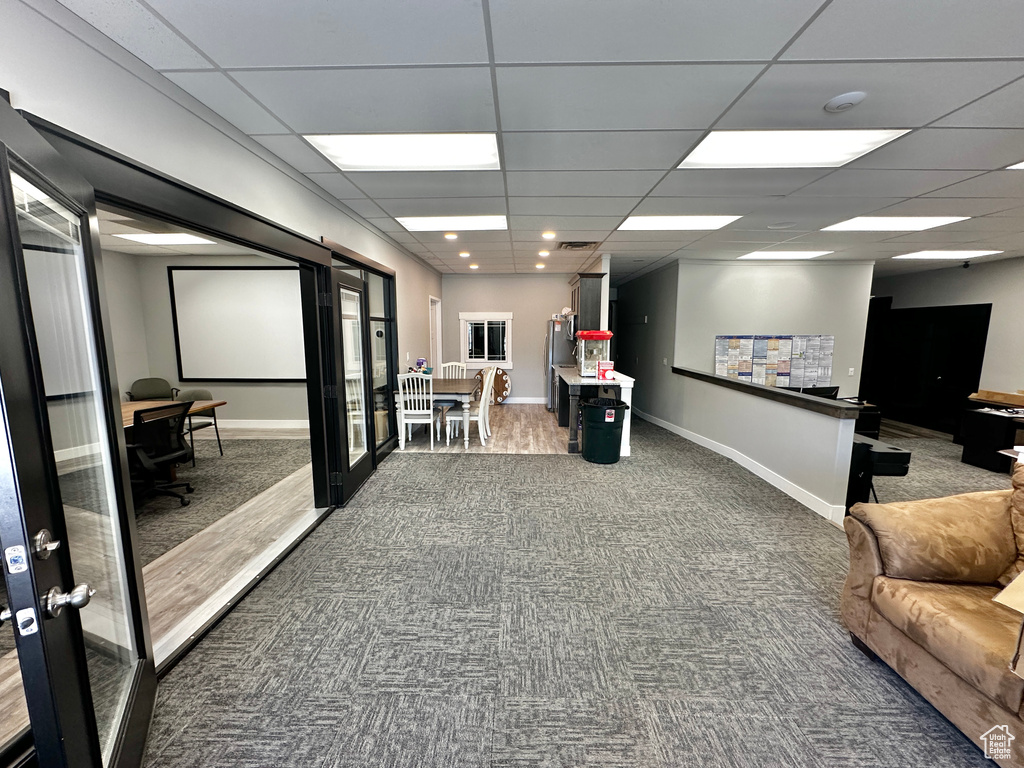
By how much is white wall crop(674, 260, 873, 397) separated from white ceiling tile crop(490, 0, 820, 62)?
4849mm

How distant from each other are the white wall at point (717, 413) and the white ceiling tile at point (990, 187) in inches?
74.9

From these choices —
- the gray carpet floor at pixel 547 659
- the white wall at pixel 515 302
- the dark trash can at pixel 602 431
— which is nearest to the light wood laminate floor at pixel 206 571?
the gray carpet floor at pixel 547 659

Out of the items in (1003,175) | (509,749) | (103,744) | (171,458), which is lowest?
(509,749)

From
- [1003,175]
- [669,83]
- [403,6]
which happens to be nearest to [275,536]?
[403,6]

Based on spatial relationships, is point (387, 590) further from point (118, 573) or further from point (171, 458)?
point (171, 458)

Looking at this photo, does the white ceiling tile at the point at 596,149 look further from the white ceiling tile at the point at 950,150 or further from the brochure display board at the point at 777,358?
the brochure display board at the point at 777,358

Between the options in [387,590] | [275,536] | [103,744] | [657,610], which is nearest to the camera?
[103,744]

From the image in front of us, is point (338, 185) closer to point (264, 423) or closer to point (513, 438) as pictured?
point (513, 438)

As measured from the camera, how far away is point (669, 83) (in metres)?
1.80

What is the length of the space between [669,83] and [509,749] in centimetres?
280

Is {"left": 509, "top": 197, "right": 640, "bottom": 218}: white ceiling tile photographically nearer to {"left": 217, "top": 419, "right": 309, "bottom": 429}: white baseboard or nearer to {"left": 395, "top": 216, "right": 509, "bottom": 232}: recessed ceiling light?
{"left": 395, "top": 216, "right": 509, "bottom": 232}: recessed ceiling light

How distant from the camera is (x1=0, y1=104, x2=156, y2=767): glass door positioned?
875 millimetres

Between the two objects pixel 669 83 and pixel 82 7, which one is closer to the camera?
pixel 82 7

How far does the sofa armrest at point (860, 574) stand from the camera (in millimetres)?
1800
